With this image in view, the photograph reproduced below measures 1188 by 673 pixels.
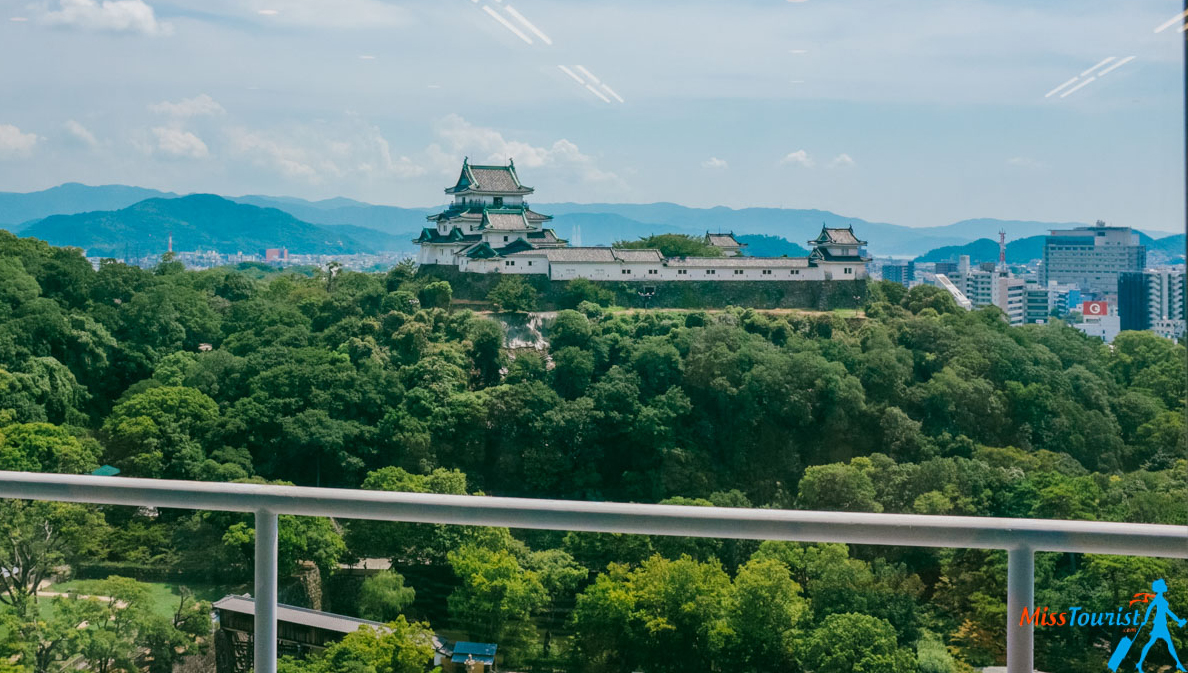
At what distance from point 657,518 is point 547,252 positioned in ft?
33.5

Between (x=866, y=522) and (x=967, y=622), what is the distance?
0.90 feet

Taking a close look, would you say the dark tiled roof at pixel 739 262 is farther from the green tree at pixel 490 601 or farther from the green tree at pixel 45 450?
the green tree at pixel 490 601

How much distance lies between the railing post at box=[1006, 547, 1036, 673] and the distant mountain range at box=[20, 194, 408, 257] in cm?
632

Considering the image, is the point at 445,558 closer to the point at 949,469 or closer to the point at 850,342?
the point at 949,469

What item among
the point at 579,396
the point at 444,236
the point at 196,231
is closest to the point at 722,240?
the point at 579,396

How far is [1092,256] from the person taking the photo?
6.09 meters

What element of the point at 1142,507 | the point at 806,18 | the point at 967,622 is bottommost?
the point at 1142,507

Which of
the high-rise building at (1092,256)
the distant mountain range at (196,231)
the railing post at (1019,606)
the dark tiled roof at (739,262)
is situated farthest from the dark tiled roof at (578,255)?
the railing post at (1019,606)

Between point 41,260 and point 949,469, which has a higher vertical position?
point 41,260

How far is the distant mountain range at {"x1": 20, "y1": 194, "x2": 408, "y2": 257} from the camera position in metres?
6.99

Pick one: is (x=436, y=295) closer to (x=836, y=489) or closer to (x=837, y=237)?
(x=837, y=237)

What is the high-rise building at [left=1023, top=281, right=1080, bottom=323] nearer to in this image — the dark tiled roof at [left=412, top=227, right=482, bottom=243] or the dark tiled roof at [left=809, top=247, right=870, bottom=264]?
the dark tiled roof at [left=809, top=247, right=870, bottom=264]

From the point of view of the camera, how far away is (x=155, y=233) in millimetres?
7984

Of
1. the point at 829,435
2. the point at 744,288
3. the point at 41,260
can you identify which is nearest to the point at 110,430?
the point at 41,260
